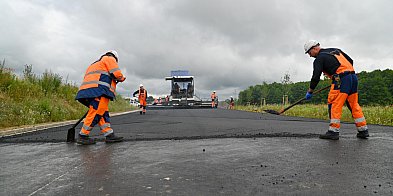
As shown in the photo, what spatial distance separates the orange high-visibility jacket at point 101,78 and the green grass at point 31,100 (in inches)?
152

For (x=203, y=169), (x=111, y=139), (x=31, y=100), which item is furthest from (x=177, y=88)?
(x=203, y=169)

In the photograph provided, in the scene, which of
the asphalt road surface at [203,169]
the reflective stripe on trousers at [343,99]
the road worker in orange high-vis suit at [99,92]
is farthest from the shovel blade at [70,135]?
the reflective stripe on trousers at [343,99]

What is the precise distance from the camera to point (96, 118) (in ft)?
14.9

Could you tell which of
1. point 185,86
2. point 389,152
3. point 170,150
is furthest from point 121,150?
point 185,86

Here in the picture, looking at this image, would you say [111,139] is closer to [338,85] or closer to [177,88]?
[338,85]

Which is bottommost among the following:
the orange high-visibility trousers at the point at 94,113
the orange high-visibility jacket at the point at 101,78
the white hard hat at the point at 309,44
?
the orange high-visibility trousers at the point at 94,113

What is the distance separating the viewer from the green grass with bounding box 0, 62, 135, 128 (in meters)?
7.52

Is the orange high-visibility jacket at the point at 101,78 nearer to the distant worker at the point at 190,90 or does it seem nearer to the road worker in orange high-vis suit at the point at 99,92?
the road worker in orange high-vis suit at the point at 99,92

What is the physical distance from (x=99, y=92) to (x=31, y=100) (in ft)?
19.3

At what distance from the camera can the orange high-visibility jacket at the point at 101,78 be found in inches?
178

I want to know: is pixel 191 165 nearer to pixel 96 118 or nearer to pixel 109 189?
pixel 109 189

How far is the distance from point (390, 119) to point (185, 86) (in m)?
22.8

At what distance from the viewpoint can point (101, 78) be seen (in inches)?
181

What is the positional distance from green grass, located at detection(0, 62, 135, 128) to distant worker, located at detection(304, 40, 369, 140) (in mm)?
7484
